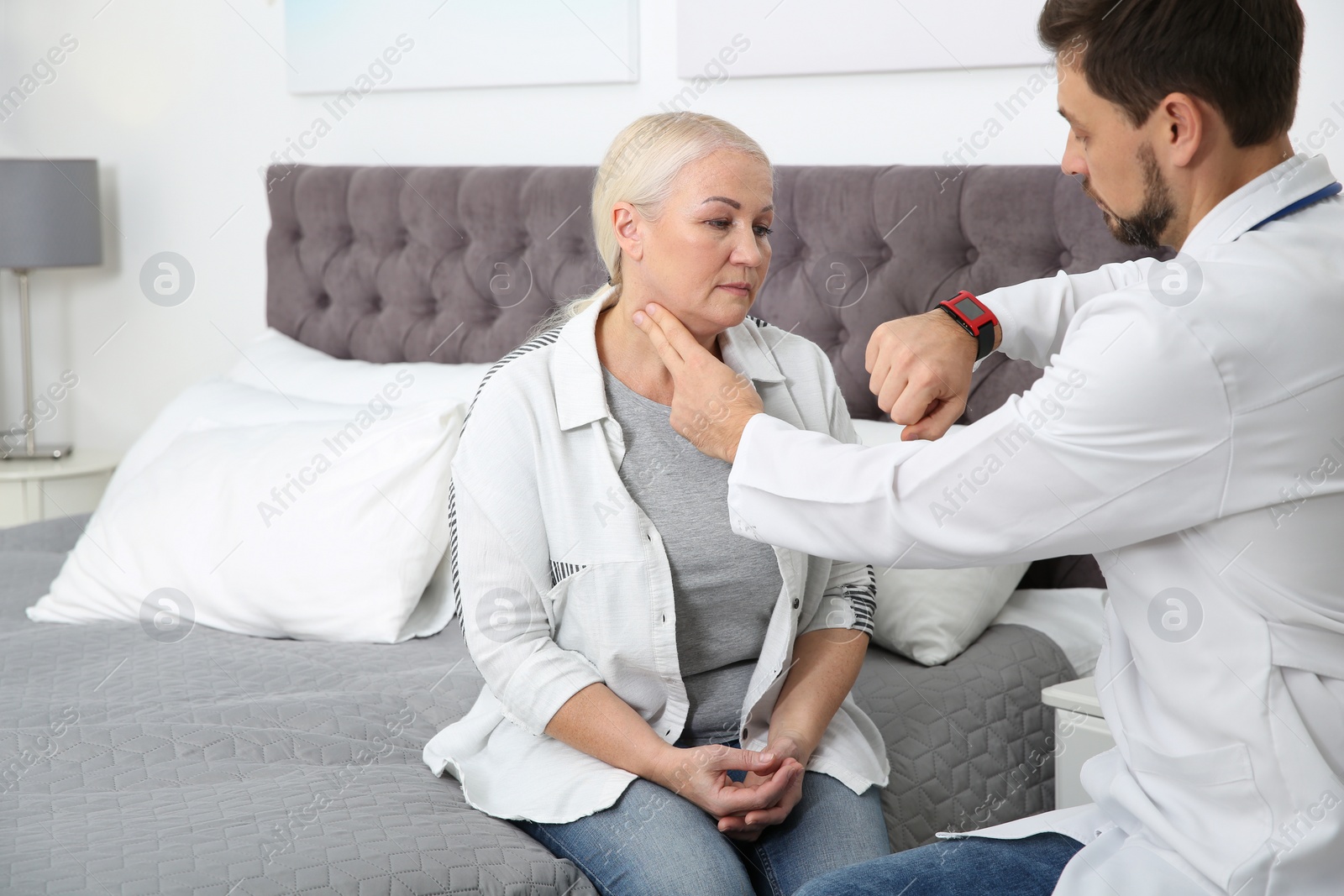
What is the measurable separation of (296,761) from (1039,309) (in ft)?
3.47

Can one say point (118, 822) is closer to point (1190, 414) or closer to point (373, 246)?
point (1190, 414)

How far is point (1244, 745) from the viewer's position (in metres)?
0.97

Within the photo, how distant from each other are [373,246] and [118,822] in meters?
1.75

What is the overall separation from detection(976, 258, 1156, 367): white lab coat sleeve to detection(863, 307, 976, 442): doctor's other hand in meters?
0.11

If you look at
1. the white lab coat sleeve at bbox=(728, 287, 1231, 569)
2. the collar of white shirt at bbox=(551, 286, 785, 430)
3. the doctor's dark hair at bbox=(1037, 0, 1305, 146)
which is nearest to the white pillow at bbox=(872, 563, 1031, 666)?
the collar of white shirt at bbox=(551, 286, 785, 430)

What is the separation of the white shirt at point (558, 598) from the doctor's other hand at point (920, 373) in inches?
10.4

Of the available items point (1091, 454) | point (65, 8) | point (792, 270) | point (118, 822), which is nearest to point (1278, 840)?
point (1091, 454)

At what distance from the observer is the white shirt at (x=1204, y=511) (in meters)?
0.93

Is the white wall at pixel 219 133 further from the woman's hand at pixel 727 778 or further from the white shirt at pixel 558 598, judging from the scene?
the woman's hand at pixel 727 778

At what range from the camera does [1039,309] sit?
1.31 metres

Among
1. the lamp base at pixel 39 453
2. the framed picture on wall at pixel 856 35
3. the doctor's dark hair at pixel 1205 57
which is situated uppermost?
the framed picture on wall at pixel 856 35

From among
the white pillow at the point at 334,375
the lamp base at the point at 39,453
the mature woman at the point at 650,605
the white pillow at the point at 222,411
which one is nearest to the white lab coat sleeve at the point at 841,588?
the mature woman at the point at 650,605

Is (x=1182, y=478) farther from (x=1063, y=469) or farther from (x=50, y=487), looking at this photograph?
(x=50, y=487)

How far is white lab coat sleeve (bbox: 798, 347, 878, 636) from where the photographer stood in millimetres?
1563
